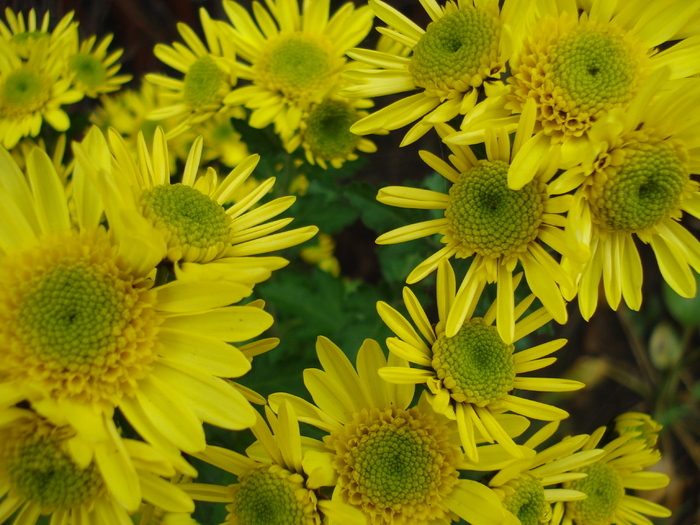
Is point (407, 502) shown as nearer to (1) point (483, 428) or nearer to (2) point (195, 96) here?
(1) point (483, 428)

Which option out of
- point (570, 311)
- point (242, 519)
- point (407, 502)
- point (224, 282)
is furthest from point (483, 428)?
point (570, 311)

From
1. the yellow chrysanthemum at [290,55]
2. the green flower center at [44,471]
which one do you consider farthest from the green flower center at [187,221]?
the yellow chrysanthemum at [290,55]

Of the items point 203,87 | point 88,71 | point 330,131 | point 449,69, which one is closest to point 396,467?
point 449,69

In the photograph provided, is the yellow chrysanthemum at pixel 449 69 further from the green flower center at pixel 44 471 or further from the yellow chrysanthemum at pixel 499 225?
the green flower center at pixel 44 471

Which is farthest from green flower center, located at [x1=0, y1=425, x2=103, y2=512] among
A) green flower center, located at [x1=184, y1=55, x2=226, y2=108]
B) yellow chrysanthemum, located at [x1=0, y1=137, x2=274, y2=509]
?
green flower center, located at [x1=184, y1=55, x2=226, y2=108]

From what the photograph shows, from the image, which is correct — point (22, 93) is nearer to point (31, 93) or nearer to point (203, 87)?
point (31, 93)

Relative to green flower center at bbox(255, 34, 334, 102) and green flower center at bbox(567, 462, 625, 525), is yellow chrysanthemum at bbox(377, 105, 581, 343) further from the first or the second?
green flower center at bbox(255, 34, 334, 102)
